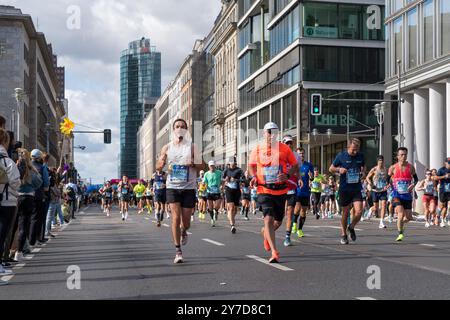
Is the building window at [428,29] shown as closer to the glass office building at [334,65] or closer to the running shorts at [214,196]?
the glass office building at [334,65]

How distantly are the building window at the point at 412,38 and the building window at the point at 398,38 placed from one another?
3.61ft

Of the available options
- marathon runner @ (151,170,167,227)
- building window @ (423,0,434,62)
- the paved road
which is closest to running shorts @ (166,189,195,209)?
the paved road

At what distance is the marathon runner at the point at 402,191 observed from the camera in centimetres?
1521

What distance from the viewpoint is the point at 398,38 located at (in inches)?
1564

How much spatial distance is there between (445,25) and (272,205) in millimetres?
25478

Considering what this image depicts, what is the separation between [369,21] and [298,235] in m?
37.7

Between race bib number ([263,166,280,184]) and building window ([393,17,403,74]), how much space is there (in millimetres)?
29888

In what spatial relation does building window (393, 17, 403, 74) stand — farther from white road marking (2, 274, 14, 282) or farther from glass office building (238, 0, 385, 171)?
white road marking (2, 274, 14, 282)

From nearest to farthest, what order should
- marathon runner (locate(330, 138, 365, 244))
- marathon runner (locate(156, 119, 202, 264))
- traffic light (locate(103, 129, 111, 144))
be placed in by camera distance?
marathon runner (locate(156, 119, 202, 264)) < marathon runner (locate(330, 138, 365, 244)) < traffic light (locate(103, 129, 111, 144))

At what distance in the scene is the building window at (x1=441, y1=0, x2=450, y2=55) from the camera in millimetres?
33531

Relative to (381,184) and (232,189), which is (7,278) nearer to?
(232,189)

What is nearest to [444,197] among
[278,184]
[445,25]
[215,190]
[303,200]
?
[215,190]

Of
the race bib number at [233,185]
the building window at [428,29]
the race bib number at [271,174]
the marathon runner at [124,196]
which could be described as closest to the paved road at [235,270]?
the race bib number at [271,174]
